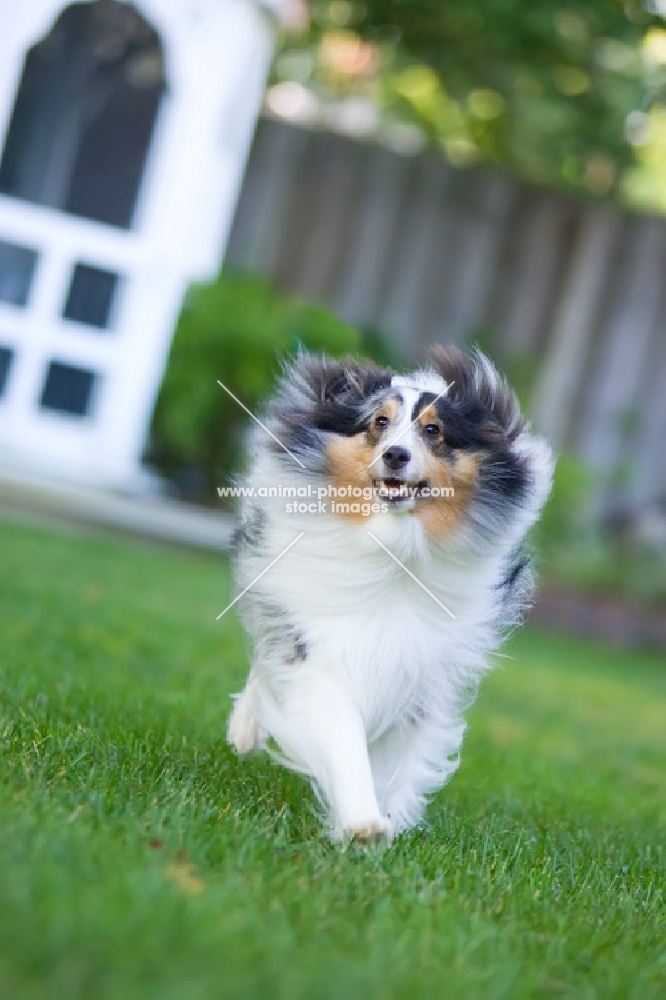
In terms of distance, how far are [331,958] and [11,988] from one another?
0.61 metres

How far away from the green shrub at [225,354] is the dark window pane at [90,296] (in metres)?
0.51

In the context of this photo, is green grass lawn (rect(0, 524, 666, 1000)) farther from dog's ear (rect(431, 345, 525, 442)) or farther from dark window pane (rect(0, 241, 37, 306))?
dark window pane (rect(0, 241, 37, 306))

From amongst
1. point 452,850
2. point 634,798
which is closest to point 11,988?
point 452,850

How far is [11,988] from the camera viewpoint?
6.25ft

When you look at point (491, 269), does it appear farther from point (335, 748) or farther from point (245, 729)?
point (335, 748)

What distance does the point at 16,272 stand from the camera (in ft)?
27.7

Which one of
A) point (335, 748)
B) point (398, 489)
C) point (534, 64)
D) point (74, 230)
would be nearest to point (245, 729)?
point (335, 748)

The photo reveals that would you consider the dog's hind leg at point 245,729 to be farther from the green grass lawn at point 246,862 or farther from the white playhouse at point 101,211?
the white playhouse at point 101,211

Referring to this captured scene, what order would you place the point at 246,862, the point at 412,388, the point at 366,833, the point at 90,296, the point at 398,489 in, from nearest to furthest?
the point at 246,862, the point at 366,833, the point at 398,489, the point at 412,388, the point at 90,296

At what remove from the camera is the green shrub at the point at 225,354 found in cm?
862

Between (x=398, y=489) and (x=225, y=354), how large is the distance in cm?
549

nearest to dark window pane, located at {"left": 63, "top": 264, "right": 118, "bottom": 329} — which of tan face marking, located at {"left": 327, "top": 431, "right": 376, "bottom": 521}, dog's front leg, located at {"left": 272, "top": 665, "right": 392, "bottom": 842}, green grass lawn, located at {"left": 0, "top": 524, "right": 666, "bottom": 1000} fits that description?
green grass lawn, located at {"left": 0, "top": 524, "right": 666, "bottom": 1000}

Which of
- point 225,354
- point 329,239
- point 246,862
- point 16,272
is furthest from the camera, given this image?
point 329,239

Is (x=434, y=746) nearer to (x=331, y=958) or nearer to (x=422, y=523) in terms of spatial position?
(x=422, y=523)
